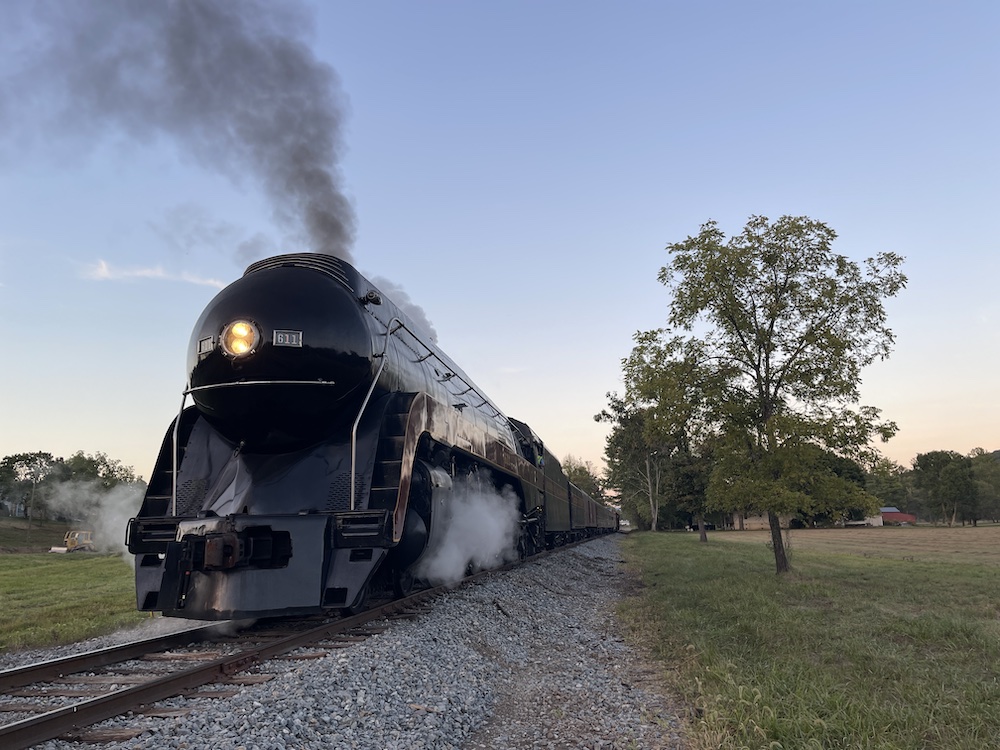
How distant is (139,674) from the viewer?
17.0 feet

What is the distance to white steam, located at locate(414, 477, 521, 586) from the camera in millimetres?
9000

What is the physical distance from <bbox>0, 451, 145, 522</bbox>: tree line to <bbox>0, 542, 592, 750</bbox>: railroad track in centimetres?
5011

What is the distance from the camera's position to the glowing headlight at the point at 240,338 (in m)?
6.77

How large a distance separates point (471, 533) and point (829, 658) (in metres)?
5.39

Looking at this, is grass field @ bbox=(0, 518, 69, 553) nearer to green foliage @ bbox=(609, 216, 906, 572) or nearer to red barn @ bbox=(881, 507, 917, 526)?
green foliage @ bbox=(609, 216, 906, 572)

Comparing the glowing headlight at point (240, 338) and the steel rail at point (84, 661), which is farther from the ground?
the glowing headlight at point (240, 338)

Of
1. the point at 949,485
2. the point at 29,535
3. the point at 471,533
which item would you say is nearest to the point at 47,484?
the point at 29,535

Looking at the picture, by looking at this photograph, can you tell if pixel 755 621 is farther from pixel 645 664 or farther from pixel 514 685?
pixel 514 685

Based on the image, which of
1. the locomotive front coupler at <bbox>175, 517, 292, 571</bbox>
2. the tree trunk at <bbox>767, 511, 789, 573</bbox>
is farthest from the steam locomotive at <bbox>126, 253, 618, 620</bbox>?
the tree trunk at <bbox>767, 511, 789, 573</bbox>

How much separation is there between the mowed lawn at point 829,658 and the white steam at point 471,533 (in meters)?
2.58

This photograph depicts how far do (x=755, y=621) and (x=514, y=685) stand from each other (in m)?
3.99

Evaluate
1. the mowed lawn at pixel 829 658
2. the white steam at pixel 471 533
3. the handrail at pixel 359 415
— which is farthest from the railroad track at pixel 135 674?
the mowed lawn at pixel 829 658

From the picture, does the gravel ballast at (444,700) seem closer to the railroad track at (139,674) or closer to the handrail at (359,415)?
the railroad track at (139,674)

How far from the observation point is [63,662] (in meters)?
5.30
